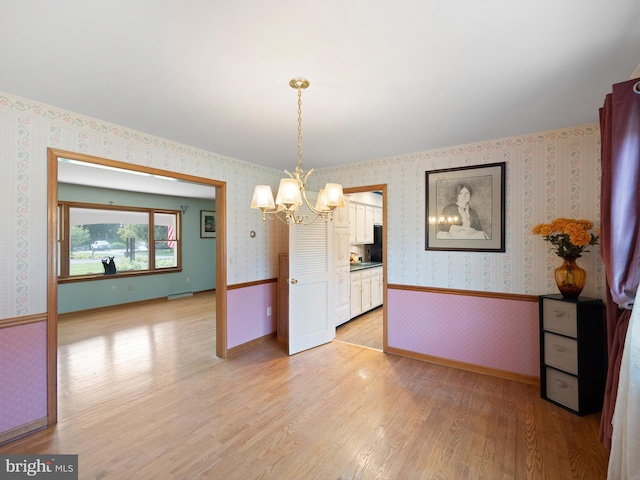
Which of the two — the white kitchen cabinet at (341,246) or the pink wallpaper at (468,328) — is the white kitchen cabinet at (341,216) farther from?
the pink wallpaper at (468,328)

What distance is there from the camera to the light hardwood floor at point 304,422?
1793 millimetres

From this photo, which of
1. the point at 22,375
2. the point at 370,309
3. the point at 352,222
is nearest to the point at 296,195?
the point at 22,375

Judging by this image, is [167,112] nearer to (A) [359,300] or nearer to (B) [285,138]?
(B) [285,138]

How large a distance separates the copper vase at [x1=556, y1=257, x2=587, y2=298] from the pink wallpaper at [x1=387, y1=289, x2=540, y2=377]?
0.40m

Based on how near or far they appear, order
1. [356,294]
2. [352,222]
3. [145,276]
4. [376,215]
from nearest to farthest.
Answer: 1. [356,294]
2. [352,222]
3. [376,215]
4. [145,276]

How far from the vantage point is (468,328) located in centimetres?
312

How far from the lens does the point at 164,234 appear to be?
668cm

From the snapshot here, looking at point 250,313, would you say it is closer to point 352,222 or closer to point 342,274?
point 342,274

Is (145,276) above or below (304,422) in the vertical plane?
above

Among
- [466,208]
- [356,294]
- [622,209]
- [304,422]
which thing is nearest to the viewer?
[622,209]

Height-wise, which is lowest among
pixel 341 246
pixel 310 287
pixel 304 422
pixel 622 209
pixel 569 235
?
pixel 304 422

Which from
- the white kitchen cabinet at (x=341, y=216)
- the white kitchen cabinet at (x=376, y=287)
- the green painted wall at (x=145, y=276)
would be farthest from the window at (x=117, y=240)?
the white kitchen cabinet at (x=376, y=287)

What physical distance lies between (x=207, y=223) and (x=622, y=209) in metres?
7.29

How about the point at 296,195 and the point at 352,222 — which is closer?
the point at 296,195
